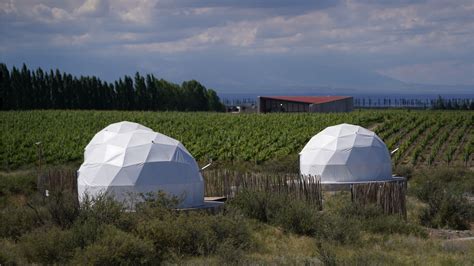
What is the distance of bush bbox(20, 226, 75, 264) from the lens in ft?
43.1

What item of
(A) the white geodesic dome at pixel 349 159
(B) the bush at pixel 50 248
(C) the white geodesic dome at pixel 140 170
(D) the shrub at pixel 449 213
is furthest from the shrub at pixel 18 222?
(A) the white geodesic dome at pixel 349 159

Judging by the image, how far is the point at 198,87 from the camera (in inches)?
3120

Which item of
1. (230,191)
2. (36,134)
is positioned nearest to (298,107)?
(36,134)

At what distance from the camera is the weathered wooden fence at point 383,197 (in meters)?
19.9

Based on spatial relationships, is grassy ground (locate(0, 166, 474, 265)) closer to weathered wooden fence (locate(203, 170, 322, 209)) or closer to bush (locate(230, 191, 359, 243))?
bush (locate(230, 191, 359, 243))

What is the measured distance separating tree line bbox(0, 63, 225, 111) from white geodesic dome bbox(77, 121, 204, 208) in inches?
1789

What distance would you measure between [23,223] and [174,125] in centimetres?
3334

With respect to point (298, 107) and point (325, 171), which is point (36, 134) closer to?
point (325, 171)

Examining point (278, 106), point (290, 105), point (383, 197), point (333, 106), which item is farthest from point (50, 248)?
point (333, 106)

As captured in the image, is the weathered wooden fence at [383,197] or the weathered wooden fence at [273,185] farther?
the weathered wooden fence at [273,185]

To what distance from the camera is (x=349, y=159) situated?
26.0 meters

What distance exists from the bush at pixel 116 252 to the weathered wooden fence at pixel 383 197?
8179 millimetres

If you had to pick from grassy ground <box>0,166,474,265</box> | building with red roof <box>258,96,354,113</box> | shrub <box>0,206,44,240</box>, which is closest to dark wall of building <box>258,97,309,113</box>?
building with red roof <box>258,96,354,113</box>

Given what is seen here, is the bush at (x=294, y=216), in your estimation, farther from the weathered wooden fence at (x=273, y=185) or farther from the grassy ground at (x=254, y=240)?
the weathered wooden fence at (x=273, y=185)
